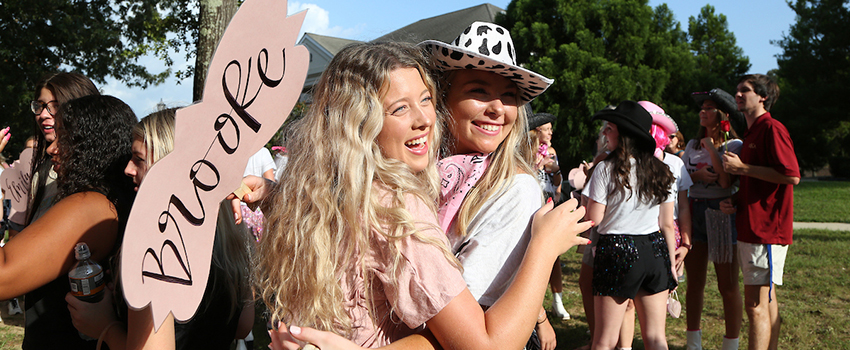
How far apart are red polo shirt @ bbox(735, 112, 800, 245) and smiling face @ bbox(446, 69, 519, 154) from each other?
3.12 metres

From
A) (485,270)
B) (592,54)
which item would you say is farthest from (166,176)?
(592,54)

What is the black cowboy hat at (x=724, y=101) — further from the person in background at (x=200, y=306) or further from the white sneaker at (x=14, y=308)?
the white sneaker at (x=14, y=308)

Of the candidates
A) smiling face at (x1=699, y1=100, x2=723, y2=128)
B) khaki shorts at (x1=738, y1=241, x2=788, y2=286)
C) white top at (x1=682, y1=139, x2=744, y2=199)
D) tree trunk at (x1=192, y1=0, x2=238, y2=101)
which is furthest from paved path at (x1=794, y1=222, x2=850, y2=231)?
tree trunk at (x1=192, y1=0, x2=238, y2=101)

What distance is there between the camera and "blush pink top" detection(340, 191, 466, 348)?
1424mm

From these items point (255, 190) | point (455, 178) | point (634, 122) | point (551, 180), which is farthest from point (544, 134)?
point (255, 190)

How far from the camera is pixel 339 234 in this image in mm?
1498

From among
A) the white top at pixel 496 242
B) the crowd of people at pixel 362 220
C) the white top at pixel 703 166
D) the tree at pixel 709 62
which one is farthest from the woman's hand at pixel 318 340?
the tree at pixel 709 62

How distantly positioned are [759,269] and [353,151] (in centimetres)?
383

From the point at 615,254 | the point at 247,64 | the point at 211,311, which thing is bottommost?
the point at 615,254

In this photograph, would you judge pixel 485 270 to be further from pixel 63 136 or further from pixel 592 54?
pixel 592 54

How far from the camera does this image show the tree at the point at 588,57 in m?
19.0

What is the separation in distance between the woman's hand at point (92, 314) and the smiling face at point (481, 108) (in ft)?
4.56

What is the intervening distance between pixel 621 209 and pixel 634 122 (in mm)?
619

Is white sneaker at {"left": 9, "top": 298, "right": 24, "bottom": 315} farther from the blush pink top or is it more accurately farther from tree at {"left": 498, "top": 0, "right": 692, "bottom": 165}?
tree at {"left": 498, "top": 0, "right": 692, "bottom": 165}
